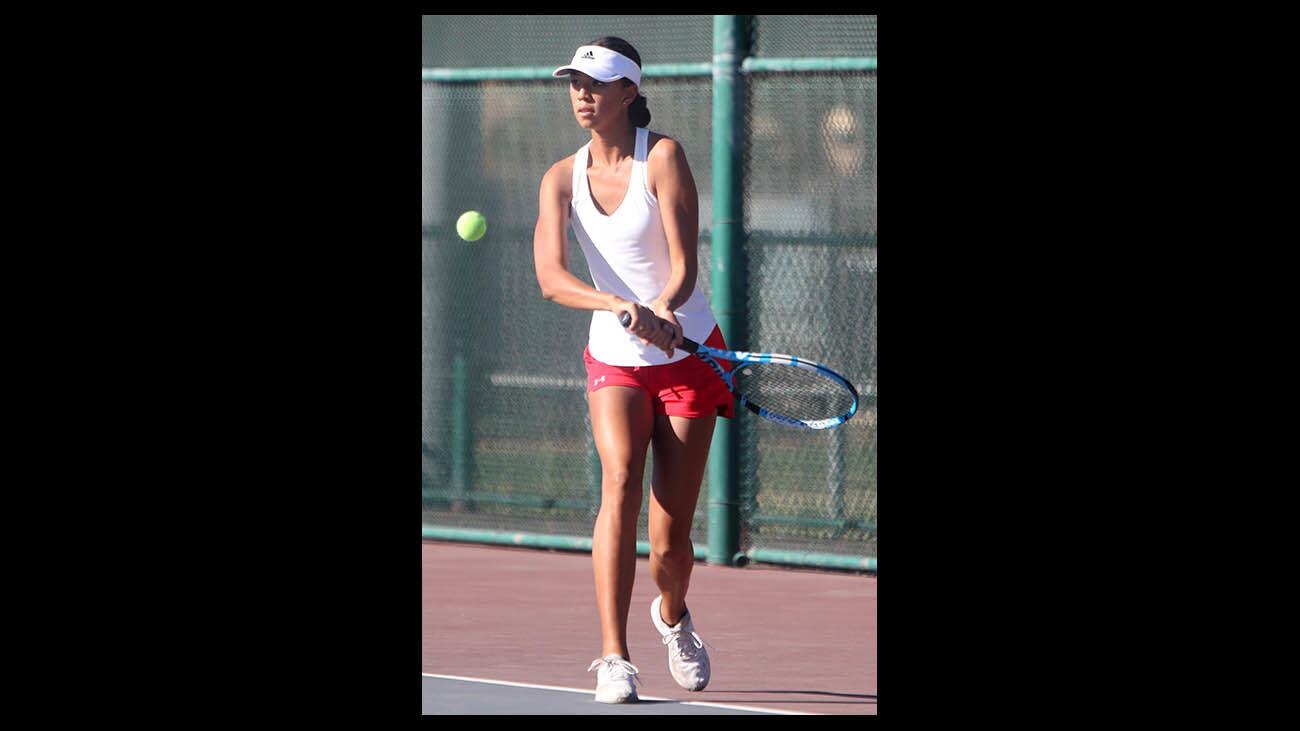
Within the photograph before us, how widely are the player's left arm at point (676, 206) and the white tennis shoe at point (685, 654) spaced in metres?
0.92

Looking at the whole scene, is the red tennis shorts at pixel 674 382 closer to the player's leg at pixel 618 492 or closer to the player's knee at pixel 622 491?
the player's leg at pixel 618 492

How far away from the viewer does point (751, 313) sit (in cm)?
951

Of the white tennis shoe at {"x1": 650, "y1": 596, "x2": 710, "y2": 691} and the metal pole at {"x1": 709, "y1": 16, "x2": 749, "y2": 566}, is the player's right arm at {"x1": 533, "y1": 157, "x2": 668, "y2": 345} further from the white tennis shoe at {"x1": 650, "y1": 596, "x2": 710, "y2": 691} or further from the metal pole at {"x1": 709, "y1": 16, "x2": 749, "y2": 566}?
the metal pole at {"x1": 709, "y1": 16, "x2": 749, "y2": 566}

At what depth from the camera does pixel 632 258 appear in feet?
19.9

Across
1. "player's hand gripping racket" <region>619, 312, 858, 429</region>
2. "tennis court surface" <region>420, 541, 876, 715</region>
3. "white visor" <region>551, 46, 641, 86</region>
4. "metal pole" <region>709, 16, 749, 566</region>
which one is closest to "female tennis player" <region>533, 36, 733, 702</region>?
"white visor" <region>551, 46, 641, 86</region>

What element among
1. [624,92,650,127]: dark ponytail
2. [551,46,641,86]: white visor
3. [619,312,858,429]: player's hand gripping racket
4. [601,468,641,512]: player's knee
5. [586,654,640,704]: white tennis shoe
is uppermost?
[551,46,641,86]: white visor

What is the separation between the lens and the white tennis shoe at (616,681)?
19.7 feet

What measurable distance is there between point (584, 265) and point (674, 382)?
3894mm

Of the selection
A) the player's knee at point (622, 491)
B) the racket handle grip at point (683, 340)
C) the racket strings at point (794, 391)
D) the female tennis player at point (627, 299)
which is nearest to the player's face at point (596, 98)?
the female tennis player at point (627, 299)

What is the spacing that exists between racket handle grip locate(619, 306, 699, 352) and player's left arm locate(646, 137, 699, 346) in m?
0.07

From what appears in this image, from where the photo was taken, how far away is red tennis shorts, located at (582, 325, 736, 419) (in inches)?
240
